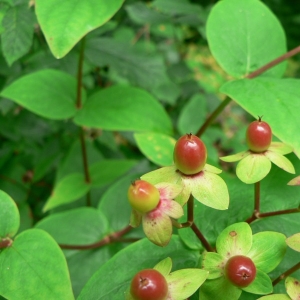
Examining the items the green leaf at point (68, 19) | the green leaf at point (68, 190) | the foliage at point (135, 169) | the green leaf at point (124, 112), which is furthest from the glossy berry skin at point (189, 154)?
the green leaf at point (68, 190)

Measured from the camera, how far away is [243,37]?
681 mm

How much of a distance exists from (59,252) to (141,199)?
19cm

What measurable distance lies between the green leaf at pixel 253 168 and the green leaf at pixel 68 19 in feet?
0.87

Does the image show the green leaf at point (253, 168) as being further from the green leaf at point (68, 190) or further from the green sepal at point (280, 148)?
the green leaf at point (68, 190)

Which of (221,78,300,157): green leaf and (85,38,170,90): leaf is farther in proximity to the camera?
(85,38,170,90): leaf

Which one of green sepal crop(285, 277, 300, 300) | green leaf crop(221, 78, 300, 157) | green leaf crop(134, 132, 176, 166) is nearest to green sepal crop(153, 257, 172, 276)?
green sepal crop(285, 277, 300, 300)

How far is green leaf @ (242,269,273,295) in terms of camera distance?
376 mm

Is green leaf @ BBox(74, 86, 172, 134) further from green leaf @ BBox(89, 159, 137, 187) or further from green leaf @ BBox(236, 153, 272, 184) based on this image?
green leaf @ BBox(236, 153, 272, 184)

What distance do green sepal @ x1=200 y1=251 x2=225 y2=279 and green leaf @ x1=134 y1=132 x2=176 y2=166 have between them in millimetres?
313

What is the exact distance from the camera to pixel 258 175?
0.42 meters

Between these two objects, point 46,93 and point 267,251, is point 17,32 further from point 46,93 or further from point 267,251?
point 267,251

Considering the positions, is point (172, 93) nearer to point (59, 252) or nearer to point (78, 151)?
point (78, 151)

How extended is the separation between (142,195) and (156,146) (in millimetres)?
378

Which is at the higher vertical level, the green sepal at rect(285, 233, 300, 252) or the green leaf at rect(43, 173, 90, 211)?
the green sepal at rect(285, 233, 300, 252)
